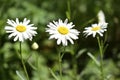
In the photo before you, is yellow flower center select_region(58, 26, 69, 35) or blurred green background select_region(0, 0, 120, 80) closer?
yellow flower center select_region(58, 26, 69, 35)

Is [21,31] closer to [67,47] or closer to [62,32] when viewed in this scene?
[62,32]

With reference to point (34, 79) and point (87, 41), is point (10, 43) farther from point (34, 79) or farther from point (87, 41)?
point (87, 41)

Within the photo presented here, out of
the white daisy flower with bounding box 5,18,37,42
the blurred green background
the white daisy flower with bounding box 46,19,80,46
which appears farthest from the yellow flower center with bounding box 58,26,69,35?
the blurred green background

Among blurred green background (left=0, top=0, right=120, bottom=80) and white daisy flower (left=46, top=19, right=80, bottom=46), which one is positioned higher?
blurred green background (left=0, top=0, right=120, bottom=80)

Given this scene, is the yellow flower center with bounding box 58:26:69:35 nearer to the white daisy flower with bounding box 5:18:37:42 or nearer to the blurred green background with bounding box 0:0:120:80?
the white daisy flower with bounding box 5:18:37:42

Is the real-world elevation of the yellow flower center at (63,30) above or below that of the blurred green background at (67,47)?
below

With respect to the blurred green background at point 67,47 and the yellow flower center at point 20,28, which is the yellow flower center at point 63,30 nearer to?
the yellow flower center at point 20,28

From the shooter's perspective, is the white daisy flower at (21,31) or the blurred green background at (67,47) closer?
the white daisy flower at (21,31)

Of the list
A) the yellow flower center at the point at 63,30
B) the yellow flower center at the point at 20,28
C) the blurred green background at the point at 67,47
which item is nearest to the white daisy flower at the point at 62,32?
the yellow flower center at the point at 63,30

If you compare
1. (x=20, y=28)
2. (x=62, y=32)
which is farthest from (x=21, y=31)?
(x=62, y=32)

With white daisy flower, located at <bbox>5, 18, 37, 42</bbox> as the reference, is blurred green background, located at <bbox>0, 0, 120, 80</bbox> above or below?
above

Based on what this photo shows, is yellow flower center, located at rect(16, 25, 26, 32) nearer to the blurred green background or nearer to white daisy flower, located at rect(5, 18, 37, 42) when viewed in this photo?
white daisy flower, located at rect(5, 18, 37, 42)

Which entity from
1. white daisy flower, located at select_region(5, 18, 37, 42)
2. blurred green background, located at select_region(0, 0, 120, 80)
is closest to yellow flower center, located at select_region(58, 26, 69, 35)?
white daisy flower, located at select_region(5, 18, 37, 42)
